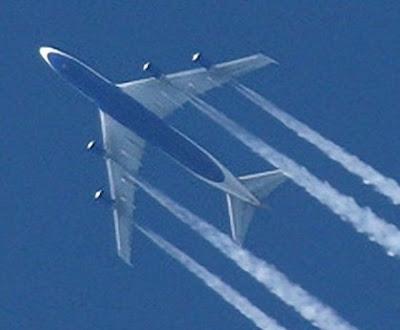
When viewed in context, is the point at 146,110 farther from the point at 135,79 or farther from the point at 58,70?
the point at 135,79

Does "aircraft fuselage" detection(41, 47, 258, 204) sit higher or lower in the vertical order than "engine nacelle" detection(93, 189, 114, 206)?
higher

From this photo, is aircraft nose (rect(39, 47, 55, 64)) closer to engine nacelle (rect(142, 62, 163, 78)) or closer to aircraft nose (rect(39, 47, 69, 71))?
aircraft nose (rect(39, 47, 69, 71))

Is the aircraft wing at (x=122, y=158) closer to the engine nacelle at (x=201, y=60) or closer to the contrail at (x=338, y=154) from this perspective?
the engine nacelle at (x=201, y=60)

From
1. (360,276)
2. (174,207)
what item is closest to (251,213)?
(174,207)

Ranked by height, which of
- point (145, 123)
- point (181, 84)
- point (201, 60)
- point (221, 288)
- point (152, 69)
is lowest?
point (221, 288)

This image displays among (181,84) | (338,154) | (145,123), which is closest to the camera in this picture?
(338,154)

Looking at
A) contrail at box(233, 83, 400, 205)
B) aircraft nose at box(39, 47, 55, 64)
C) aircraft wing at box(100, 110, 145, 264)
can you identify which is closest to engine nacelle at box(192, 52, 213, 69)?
contrail at box(233, 83, 400, 205)

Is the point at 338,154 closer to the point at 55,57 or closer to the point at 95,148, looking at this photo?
the point at 95,148

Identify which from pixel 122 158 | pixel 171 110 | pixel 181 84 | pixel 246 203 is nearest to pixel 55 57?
pixel 181 84
